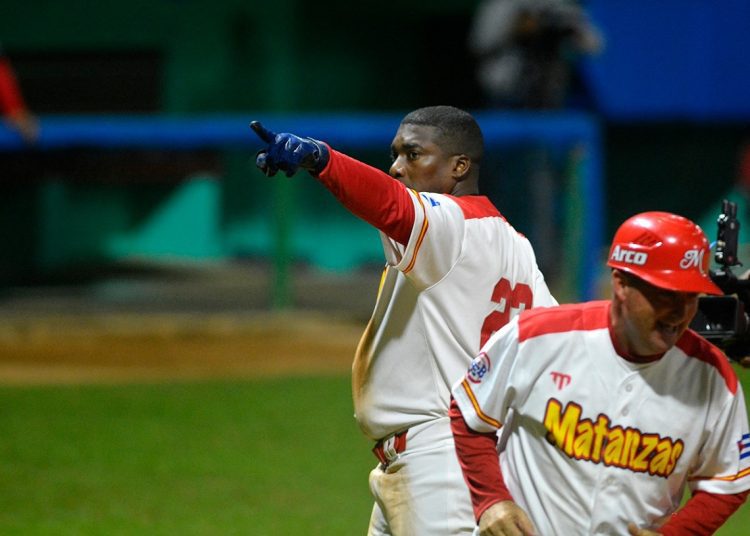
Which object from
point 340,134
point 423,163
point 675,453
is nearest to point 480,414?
point 675,453

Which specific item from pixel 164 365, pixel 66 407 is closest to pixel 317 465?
pixel 66 407

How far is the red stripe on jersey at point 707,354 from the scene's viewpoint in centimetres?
309

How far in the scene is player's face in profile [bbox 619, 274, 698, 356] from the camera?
296cm

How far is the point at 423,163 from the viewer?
3.96 m

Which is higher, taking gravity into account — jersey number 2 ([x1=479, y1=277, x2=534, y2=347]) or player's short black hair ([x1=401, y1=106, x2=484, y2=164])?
player's short black hair ([x1=401, y1=106, x2=484, y2=164])

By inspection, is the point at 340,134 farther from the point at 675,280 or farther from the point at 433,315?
the point at 675,280

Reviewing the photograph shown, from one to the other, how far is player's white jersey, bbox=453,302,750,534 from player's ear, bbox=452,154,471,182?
90cm

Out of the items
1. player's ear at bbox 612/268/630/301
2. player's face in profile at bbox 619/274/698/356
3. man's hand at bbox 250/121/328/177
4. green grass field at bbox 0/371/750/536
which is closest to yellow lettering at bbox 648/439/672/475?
player's face in profile at bbox 619/274/698/356

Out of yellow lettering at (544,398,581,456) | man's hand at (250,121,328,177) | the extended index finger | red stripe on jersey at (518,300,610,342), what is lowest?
yellow lettering at (544,398,581,456)

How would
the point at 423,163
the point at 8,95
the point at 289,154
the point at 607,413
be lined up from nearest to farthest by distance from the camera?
the point at 607,413, the point at 289,154, the point at 423,163, the point at 8,95

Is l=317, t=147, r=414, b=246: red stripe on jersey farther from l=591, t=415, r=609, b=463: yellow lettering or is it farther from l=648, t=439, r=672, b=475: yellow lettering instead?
l=648, t=439, r=672, b=475: yellow lettering

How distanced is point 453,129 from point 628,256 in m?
1.10

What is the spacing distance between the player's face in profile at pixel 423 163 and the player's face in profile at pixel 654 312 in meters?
1.05

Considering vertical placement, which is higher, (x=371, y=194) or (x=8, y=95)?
(x=371, y=194)
